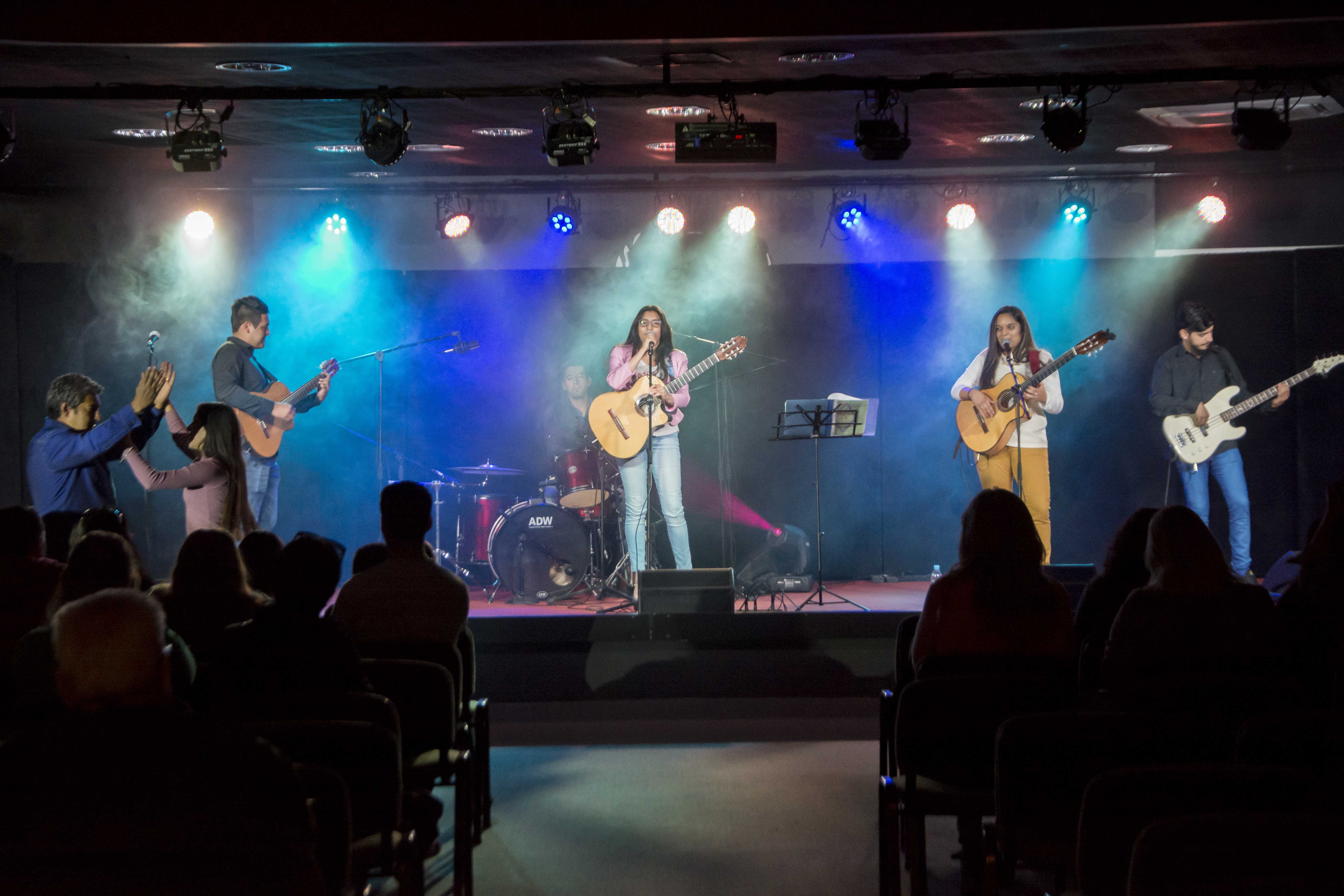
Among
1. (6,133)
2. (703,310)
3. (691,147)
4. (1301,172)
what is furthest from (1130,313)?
(6,133)

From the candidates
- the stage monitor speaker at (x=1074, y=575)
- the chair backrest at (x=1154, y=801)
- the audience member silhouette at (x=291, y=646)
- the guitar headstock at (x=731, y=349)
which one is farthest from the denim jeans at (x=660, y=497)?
the chair backrest at (x=1154, y=801)

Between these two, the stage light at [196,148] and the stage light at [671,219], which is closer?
the stage light at [196,148]

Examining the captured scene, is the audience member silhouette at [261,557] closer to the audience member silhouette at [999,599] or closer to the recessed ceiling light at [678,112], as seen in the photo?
the audience member silhouette at [999,599]

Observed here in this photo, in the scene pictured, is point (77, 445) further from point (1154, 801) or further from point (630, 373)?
point (1154, 801)

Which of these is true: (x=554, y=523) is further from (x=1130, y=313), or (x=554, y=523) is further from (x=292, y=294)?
(x=1130, y=313)

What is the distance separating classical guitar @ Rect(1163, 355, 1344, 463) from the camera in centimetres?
898

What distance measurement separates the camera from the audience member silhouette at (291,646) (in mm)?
2861

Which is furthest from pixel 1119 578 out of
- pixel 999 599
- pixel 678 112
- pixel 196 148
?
pixel 196 148

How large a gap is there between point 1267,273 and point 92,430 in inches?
359

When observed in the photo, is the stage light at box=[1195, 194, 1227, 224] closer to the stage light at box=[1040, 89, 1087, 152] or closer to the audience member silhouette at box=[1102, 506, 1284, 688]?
the stage light at box=[1040, 89, 1087, 152]

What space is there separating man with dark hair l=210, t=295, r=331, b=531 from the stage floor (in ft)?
5.77

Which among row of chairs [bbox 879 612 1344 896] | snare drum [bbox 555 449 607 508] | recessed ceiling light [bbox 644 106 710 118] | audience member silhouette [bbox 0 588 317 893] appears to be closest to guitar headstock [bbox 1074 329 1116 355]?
recessed ceiling light [bbox 644 106 710 118]

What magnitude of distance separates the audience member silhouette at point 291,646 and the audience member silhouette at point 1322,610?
2.66 metres

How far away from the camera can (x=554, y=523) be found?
26.2 feet
